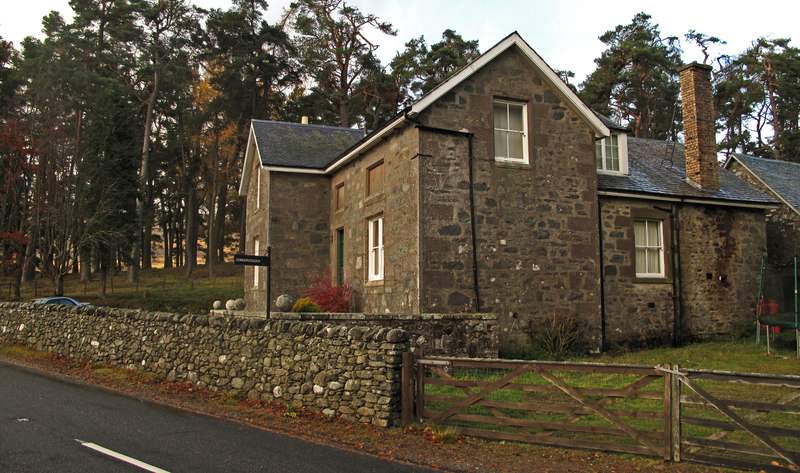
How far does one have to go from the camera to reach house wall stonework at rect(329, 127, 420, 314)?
14281 mm

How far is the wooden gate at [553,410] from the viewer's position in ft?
22.5

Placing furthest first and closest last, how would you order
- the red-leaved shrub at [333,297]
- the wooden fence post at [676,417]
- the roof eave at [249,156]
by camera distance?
the roof eave at [249,156] → the red-leaved shrub at [333,297] → the wooden fence post at [676,417]

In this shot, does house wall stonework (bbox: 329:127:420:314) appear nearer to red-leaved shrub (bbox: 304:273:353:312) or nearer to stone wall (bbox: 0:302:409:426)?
red-leaved shrub (bbox: 304:273:353:312)

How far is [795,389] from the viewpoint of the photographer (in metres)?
6.20

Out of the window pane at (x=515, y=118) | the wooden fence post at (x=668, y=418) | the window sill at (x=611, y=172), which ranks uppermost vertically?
the window pane at (x=515, y=118)

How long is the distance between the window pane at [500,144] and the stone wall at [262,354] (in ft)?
26.3

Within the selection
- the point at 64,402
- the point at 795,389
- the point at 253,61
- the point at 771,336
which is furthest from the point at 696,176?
the point at 253,61

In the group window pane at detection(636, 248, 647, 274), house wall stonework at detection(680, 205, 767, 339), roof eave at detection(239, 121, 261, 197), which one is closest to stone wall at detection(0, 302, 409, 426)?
roof eave at detection(239, 121, 261, 197)

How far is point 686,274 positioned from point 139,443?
51.8 ft

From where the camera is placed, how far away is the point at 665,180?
18.5 m

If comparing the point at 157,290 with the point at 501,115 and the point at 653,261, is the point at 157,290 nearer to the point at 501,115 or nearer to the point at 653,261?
the point at 501,115

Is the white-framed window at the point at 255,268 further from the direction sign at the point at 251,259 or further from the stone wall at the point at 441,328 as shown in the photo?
the direction sign at the point at 251,259

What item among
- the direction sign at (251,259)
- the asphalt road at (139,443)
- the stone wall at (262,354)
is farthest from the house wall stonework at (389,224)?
the asphalt road at (139,443)

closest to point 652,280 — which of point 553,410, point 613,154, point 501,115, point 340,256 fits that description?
point 613,154
